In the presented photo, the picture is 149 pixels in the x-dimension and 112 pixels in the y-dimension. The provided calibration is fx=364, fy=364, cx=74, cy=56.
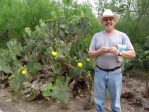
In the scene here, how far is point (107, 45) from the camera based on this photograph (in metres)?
4.94

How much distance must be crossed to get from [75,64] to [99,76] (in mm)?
1478

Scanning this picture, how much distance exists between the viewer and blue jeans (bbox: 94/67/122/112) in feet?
16.5

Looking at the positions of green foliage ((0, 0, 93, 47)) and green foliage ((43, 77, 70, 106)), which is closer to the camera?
green foliage ((43, 77, 70, 106))

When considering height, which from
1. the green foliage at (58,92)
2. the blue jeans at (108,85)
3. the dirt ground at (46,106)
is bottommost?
the dirt ground at (46,106)

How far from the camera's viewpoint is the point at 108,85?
5.12m

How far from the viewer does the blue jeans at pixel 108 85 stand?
198 inches

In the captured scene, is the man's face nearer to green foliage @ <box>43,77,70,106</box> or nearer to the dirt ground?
green foliage @ <box>43,77,70,106</box>

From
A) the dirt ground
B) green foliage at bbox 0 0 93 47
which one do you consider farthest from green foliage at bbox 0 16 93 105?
green foliage at bbox 0 0 93 47

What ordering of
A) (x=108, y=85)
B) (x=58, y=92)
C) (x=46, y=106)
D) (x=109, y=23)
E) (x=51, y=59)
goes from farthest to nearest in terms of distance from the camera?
(x=51, y=59)
(x=46, y=106)
(x=58, y=92)
(x=108, y=85)
(x=109, y=23)

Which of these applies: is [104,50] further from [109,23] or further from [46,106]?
[46,106]

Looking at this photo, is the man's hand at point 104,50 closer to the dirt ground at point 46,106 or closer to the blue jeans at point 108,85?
the blue jeans at point 108,85

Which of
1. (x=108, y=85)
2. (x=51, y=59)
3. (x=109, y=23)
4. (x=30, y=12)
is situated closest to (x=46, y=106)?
(x=51, y=59)

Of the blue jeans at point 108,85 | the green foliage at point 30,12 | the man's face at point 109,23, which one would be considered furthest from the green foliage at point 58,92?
the green foliage at point 30,12

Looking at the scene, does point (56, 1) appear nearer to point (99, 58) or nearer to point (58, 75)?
point (58, 75)
